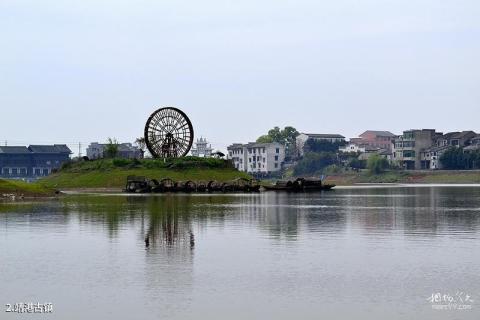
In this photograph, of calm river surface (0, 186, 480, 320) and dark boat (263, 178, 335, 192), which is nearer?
calm river surface (0, 186, 480, 320)

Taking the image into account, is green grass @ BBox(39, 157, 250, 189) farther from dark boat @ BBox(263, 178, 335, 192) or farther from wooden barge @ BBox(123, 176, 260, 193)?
dark boat @ BBox(263, 178, 335, 192)

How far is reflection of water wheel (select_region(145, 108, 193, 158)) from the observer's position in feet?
499

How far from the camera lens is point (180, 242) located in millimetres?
43125

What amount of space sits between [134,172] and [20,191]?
48120 millimetres

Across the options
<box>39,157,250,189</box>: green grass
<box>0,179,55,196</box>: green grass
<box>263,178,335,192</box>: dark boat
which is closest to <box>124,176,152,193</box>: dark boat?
<box>39,157,250,189</box>: green grass

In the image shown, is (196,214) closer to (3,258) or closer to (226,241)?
(226,241)

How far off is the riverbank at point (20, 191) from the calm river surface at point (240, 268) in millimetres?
39860

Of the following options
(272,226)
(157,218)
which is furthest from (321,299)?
(157,218)

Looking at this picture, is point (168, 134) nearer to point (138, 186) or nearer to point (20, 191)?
point (138, 186)

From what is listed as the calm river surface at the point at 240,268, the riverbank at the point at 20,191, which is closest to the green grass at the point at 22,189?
the riverbank at the point at 20,191

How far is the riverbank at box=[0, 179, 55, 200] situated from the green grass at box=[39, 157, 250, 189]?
37.8 meters

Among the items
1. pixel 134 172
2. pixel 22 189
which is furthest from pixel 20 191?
pixel 134 172

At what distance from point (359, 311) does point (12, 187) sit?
268ft

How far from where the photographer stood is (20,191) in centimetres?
10075
